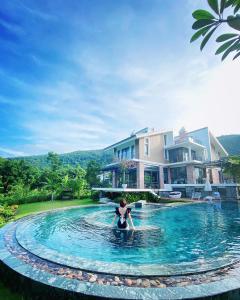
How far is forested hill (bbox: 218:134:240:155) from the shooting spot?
56.4 metres

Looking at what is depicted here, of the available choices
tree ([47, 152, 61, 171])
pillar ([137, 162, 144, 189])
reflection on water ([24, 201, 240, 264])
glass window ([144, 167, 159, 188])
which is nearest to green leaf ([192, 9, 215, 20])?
reflection on water ([24, 201, 240, 264])

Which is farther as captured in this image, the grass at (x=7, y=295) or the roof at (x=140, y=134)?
the roof at (x=140, y=134)

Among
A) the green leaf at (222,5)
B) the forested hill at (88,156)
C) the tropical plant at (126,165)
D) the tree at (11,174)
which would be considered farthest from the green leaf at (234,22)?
the forested hill at (88,156)

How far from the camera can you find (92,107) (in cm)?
2092

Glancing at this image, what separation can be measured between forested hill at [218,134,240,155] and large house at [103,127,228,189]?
88.9ft

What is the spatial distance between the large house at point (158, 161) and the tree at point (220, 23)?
23.6 metres

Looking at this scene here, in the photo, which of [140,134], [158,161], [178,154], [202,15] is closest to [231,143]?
[178,154]

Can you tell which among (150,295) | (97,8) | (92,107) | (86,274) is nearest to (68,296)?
(86,274)

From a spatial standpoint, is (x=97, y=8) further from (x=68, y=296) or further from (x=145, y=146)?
(x=145, y=146)

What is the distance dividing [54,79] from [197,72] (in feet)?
36.8

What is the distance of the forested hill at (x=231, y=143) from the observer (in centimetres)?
5639

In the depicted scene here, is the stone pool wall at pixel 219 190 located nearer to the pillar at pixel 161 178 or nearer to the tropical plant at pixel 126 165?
the pillar at pixel 161 178

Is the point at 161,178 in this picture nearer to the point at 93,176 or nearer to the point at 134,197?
the point at 134,197

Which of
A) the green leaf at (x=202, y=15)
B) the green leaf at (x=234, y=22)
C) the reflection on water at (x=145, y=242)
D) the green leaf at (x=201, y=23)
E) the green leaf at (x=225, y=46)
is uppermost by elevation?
the green leaf at (x=202, y=15)
